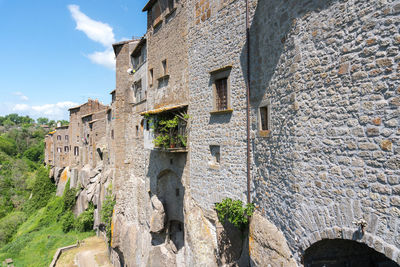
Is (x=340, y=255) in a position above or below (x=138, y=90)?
below

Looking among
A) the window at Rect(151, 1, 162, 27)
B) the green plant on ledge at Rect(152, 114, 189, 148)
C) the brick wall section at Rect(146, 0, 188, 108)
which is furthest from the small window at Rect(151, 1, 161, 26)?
the green plant on ledge at Rect(152, 114, 189, 148)

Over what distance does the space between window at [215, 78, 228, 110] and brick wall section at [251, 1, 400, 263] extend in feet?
8.30

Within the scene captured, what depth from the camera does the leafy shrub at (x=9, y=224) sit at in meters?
30.8

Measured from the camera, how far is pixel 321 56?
4.59 metres

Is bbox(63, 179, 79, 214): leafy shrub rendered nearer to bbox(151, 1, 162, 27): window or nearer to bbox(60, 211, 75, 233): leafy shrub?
bbox(60, 211, 75, 233): leafy shrub

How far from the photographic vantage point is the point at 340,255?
5.46m

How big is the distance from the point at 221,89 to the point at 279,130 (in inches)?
141

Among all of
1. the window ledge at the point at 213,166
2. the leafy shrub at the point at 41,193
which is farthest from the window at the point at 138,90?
the leafy shrub at the point at 41,193

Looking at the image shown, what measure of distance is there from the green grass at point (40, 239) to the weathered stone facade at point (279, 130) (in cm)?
1603

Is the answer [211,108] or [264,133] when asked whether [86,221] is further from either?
[264,133]

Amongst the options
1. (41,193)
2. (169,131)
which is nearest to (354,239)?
(169,131)

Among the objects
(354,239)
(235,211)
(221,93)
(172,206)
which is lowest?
(172,206)

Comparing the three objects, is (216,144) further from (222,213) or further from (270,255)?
(270,255)

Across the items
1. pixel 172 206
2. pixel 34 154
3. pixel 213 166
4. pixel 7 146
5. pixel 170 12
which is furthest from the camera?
pixel 34 154
